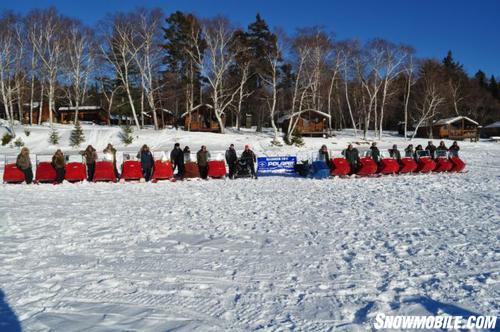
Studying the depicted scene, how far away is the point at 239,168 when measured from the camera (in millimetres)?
16375

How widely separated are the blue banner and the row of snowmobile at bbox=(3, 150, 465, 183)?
0.30 m

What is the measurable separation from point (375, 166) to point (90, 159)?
11.2 meters

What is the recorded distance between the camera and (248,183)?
575 inches

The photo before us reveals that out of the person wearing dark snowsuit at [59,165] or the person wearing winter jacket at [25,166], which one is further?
the person wearing dark snowsuit at [59,165]

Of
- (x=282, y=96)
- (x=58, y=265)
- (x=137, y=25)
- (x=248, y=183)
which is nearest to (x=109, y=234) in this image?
(x=58, y=265)

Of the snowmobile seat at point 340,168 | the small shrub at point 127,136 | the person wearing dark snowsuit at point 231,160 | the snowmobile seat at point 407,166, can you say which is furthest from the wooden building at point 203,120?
the snowmobile seat at point 407,166

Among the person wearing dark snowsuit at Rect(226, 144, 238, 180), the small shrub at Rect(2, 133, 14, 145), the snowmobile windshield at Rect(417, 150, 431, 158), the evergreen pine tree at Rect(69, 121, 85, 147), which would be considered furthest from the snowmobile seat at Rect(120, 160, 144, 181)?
the small shrub at Rect(2, 133, 14, 145)

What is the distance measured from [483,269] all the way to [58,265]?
546cm

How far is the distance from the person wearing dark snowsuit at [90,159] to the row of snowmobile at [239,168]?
0.52 ft

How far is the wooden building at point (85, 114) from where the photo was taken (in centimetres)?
5581

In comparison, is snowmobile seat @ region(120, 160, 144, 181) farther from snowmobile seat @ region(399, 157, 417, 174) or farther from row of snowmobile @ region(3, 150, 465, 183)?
snowmobile seat @ region(399, 157, 417, 174)

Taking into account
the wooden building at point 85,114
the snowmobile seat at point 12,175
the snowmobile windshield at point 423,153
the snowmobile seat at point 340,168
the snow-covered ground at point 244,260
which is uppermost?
the wooden building at point 85,114

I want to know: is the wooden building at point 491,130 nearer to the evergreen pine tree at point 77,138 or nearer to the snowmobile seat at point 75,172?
the evergreen pine tree at point 77,138

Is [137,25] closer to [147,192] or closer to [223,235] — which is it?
[147,192]
